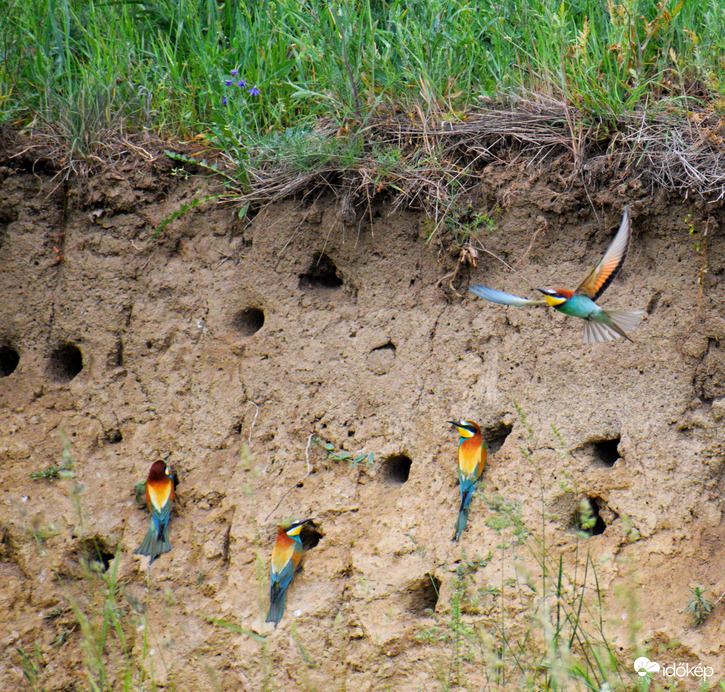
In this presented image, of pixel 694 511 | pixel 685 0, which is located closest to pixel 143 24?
pixel 685 0

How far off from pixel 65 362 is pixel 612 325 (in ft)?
7.77

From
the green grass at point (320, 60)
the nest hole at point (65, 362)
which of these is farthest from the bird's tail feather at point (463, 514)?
the nest hole at point (65, 362)

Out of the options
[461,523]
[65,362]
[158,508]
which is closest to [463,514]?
[461,523]

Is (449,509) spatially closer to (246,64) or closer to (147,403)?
(147,403)

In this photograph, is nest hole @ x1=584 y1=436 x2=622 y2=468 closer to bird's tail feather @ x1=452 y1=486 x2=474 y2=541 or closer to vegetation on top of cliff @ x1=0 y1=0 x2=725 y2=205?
bird's tail feather @ x1=452 y1=486 x2=474 y2=541

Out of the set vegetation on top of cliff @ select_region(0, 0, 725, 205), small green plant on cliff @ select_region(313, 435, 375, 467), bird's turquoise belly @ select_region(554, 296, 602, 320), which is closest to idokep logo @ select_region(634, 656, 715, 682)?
bird's turquoise belly @ select_region(554, 296, 602, 320)

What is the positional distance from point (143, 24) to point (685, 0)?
2.50 metres

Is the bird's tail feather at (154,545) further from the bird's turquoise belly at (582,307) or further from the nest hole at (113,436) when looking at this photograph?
the bird's turquoise belly at (582,307)

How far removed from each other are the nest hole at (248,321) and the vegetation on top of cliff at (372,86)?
474mm

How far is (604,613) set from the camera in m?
2.69

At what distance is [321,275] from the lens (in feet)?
11.7

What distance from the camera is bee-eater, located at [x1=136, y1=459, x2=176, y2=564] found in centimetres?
329

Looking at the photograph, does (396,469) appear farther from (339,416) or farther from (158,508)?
(158,508)

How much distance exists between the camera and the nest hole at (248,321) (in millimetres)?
3572
